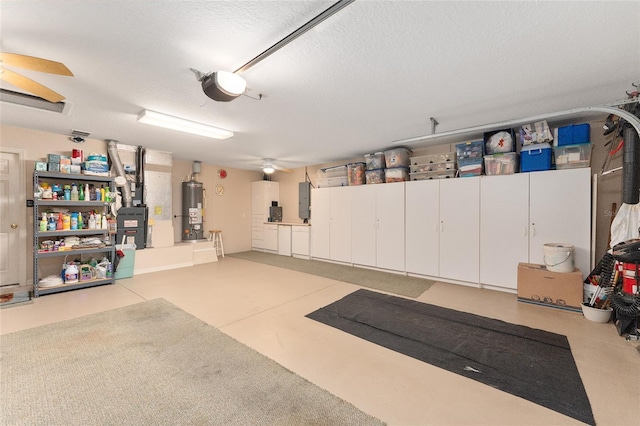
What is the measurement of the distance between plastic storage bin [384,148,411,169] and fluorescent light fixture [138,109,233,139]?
3.14 meters

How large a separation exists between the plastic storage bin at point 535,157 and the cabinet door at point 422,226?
4.09 ft

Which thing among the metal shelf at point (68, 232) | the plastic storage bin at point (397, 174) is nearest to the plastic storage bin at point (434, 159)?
the plastic storage bin at point (397, 174)

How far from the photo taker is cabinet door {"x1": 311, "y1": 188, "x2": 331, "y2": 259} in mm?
6242

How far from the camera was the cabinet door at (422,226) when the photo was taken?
180 inches

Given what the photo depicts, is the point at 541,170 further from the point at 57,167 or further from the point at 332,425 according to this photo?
the point at 57,167

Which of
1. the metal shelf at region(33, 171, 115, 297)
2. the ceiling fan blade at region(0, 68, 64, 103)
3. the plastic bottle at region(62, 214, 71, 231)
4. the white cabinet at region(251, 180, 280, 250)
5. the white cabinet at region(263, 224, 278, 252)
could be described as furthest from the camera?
the white cabinet at region(251, 180, 280, 250)

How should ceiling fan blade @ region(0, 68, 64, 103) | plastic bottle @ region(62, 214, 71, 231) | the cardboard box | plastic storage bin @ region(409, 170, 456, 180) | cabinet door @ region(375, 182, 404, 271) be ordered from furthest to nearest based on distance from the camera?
cabinet door @ region(375, 182, 404, 271) < plastic storage bin @ region(409, 170, 456, 180) < plastic bottle @ region(62, 214, 71, 231) < the cardboard box < ceiling fan blade @ region(0, 68, 64, 103)

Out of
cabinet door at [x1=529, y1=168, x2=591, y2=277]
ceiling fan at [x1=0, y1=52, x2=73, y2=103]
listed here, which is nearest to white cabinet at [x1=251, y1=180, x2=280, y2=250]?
ceiling fan at [x1=0, y1=52, x2=73, y2=103]

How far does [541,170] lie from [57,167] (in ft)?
Result: 24.6

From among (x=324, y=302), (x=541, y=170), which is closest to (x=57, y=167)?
(x=324, y=302)

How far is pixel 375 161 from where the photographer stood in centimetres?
543

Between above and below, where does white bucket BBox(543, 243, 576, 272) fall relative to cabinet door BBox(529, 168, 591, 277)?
below

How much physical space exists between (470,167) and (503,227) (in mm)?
1114

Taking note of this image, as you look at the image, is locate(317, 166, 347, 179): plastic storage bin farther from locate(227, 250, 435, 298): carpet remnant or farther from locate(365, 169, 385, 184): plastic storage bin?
locate(227, 250, 435, 298): carpet remnant
